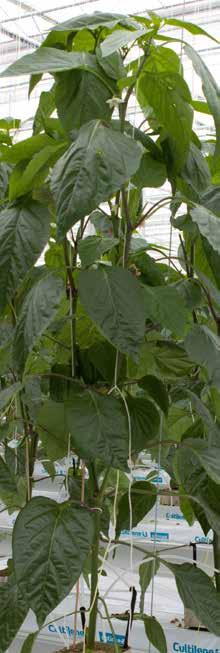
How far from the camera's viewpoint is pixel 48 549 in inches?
38.1

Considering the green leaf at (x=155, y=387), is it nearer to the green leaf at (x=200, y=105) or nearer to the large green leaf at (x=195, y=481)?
the large green leaf at (x=195, y=481)

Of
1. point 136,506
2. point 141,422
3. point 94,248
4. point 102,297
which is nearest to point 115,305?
point 102,297

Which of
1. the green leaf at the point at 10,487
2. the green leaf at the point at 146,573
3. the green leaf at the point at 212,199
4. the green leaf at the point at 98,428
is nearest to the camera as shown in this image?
the green leaf at the point at 98,428

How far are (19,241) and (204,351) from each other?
266 mm

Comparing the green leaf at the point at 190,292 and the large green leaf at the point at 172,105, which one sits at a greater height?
the large green leaf at the point at 172,105

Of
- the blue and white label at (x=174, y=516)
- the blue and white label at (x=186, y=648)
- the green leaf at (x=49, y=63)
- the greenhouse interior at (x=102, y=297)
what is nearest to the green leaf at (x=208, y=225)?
the greenhouse interior at (x=102, y=297)

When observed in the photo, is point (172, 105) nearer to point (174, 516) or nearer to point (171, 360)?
point (171, 360)

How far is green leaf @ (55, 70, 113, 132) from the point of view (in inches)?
41.5

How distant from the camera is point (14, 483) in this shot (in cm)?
155

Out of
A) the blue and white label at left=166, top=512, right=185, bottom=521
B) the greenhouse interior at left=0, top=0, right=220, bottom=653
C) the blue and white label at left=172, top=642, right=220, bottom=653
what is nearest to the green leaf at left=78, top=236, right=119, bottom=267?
the greenhouse interior at left=0, top=0, right=220, bottom=653

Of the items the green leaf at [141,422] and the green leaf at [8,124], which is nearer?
the green leaf at [141,422]

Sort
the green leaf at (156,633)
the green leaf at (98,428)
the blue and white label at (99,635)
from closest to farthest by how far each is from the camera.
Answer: the green leaf at (98,428), the green leaf at (156,633), the blue and white label at (99,635)

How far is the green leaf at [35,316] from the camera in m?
0.96

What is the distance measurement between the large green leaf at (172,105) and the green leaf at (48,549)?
1.51 feet
